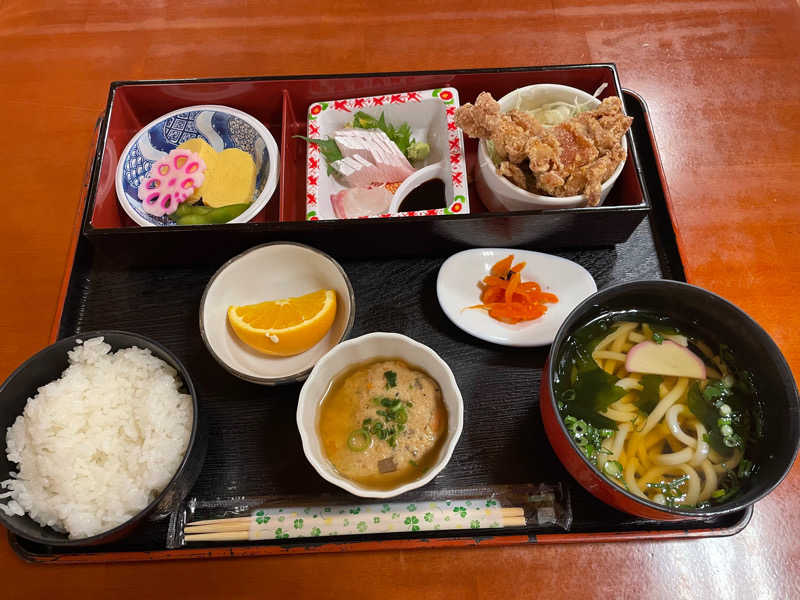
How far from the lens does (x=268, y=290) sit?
1.67m

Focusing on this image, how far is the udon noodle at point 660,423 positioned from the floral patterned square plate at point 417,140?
63cm

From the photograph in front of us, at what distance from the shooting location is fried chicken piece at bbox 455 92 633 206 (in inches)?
61.1

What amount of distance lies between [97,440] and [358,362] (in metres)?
0.68

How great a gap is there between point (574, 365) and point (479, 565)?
58 cm

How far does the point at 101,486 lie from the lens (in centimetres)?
129

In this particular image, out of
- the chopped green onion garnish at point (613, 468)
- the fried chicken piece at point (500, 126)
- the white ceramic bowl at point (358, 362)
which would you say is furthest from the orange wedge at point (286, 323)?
the chopped green onion garnish at point (613, 468)

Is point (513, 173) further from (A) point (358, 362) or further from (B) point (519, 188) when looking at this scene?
(A) point (358, 362)

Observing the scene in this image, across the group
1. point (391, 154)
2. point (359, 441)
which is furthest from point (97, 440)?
point (391, 154)

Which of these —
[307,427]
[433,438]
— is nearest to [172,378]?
[307,427]

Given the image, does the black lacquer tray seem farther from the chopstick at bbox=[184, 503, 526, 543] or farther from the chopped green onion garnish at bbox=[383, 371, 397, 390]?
the chopped green onion garnish at bbox=[383, 371, 397, 390]

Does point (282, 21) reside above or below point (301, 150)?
above

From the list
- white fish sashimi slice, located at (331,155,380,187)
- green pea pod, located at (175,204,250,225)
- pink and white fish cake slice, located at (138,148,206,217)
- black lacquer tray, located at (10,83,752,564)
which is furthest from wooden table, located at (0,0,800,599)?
white fish sashimi slice, located at (331,155,380,187)

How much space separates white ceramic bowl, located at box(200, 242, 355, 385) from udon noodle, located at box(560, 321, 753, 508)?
66 centimetres

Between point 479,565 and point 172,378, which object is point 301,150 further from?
point 479,565
